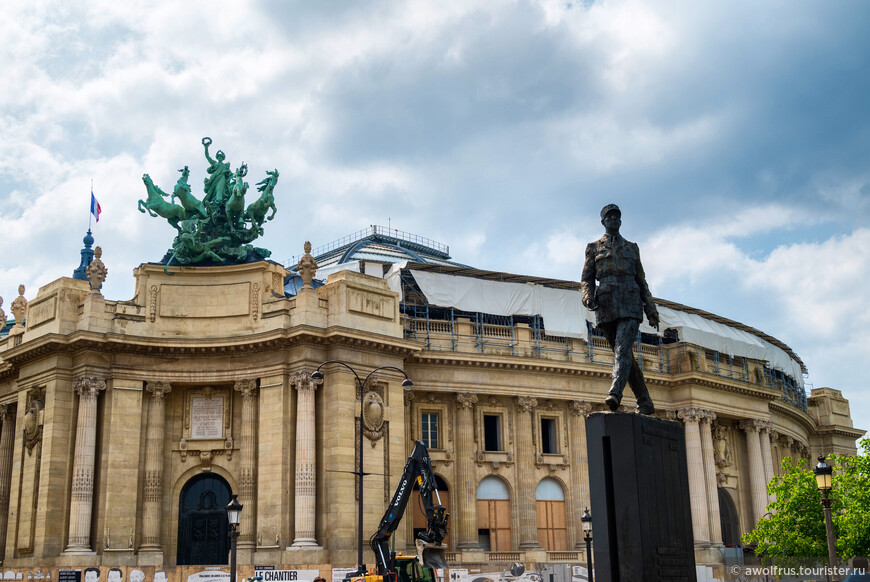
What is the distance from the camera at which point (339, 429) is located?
42.7 metres

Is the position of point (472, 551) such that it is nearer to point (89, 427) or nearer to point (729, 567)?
point (729, 567)

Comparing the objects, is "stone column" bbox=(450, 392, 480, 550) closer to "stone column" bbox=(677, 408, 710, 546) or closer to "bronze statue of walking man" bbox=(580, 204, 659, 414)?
"stone column" bbox=(677, 408, 710, 546)

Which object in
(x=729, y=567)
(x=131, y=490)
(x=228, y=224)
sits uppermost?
(x=228, y=224)

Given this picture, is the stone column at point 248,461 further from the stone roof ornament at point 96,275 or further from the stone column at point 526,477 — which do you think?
the stone column at point 526,477

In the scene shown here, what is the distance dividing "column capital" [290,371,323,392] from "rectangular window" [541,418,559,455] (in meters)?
14.5

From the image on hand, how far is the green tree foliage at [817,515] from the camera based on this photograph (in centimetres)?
4041

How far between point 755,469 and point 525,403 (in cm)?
1778

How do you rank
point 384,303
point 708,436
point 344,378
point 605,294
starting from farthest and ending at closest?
point 708,436 → point 384,303 → point 344,378 → point 605,294

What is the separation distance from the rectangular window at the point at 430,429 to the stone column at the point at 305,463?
808 cm

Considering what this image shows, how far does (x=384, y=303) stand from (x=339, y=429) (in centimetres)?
682

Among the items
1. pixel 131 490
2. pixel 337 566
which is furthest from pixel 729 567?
Result: pixel 131 490

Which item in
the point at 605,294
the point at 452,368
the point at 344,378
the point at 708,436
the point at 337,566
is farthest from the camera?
the point at 708,436

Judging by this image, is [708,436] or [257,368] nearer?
[257,368]

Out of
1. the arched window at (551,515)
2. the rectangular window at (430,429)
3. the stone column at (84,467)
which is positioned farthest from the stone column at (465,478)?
the stone column at (84,467)
